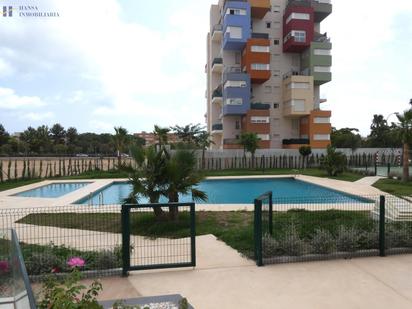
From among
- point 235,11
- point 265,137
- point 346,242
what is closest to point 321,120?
point 265,137

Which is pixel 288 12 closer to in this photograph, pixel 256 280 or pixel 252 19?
pixel 252 19

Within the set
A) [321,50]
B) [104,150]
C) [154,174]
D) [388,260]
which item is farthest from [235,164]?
[104,150]

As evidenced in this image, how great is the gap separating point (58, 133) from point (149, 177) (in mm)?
96228

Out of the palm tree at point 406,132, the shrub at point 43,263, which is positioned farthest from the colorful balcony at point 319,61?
the shrub at point 43,263

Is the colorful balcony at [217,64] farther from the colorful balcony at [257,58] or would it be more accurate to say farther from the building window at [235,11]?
the building window at [235,11]

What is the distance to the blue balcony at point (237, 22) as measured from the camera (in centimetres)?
3891

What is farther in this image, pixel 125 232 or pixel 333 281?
pixel 125 232

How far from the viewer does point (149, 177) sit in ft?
33.2

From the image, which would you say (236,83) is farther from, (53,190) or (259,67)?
(53,190)

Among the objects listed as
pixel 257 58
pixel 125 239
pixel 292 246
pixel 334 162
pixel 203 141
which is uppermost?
pixel 257 58

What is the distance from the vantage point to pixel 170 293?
5.29 m

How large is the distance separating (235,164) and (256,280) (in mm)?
29947

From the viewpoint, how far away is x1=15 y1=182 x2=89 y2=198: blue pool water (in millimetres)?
19141

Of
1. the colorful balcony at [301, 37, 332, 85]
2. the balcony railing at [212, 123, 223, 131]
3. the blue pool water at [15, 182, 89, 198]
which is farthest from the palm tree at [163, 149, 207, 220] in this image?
the colorful balcony at [301, 37, 332, 85]
